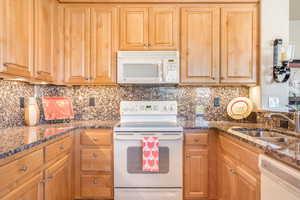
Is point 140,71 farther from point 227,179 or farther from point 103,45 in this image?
point 227,179

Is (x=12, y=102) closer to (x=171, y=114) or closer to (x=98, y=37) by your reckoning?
(x=98, y=37)

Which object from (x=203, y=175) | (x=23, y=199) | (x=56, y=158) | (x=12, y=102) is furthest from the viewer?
(x=203, y=175)

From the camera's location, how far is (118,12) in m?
2.51

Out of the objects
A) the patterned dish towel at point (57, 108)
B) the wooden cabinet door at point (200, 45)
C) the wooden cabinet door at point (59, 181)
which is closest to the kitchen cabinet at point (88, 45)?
the patterned dish towel at point (57, 108)

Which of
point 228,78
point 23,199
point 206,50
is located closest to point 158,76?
point 206,50

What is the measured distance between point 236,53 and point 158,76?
0.95m

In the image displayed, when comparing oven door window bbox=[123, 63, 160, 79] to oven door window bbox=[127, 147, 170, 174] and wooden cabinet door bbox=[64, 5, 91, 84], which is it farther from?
oven door window bbox=[127, 147, 170, 174]

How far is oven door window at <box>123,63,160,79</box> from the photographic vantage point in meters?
2.46

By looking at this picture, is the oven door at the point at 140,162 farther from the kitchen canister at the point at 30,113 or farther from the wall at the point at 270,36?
the wall at the point at 270,36

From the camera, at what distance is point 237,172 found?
1736 millimetres

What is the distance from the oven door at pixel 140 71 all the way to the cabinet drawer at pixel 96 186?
108 centimetres

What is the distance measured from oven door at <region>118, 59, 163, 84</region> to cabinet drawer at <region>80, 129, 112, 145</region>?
61 cm

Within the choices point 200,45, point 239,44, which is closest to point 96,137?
point 200,45

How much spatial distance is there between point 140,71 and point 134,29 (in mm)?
501
